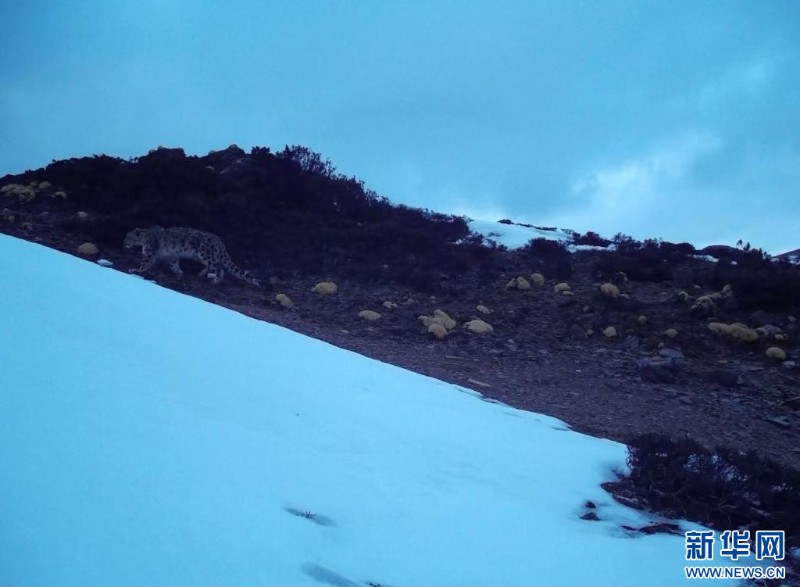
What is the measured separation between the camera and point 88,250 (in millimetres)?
12547

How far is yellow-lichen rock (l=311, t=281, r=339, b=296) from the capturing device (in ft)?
41.6

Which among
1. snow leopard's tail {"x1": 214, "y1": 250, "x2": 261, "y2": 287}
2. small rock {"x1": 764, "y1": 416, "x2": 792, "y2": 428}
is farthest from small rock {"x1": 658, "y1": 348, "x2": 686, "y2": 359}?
snow leopard's tail {"x1": 214, "y1": 250, "x2": 261, "y2": 287}

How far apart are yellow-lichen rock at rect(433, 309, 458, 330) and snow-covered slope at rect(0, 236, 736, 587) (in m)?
5.56

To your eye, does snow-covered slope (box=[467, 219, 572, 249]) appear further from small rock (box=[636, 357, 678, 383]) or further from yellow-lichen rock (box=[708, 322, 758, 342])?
small rock (box=[636, 357, 678, 383])

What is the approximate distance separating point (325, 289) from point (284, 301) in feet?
4.47

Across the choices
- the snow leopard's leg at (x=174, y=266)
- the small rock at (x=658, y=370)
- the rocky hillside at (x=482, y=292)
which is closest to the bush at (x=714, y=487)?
the rocky hillside at (x=482, y=292)

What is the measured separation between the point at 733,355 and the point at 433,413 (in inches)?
301

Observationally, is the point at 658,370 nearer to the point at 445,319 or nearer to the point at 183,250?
the point at 445,319

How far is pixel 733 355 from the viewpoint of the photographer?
33.8 ft

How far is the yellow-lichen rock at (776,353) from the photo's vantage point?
987 centimetres

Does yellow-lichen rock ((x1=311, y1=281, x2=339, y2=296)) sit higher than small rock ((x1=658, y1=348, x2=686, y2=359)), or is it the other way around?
yellow-lichen rock ((x1=311, y1=281, x2=339, y2=296))

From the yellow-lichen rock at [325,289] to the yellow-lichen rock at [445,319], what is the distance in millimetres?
2503

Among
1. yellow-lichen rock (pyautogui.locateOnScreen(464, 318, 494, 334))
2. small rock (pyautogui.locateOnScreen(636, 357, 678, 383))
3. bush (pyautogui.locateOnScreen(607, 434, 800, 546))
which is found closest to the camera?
bush (pyautogui.locateOnScreen(607, 434, 800, 546))

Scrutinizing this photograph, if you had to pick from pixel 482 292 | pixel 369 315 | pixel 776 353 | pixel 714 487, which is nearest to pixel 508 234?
pixel 482 292
